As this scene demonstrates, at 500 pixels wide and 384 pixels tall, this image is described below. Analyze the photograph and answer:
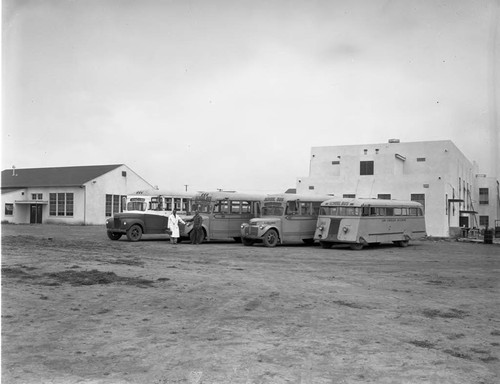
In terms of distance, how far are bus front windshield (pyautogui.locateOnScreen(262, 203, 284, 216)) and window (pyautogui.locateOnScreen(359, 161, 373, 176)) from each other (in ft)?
55.4

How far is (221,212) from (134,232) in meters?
Result: 3.95

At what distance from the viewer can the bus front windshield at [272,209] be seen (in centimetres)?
2134

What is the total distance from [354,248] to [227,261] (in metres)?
7.74

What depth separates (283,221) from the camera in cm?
2134

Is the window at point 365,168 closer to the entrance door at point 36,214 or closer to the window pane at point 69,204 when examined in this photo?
the window pane at point 69,204

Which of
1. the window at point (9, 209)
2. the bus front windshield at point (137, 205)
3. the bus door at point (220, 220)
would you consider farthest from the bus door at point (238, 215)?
the window at point (9, 209)

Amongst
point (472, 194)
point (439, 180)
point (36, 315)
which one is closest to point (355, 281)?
point (36, 315)

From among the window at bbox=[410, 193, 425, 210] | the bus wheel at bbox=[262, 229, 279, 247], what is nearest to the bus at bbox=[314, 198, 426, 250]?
the bus wheel at bbox=[262, 229, 279, 247]

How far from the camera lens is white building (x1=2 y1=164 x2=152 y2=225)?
40125mm

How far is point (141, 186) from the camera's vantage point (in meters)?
45.8

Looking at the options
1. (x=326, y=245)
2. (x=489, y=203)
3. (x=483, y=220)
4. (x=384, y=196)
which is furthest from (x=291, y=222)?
(x=489, y=203)

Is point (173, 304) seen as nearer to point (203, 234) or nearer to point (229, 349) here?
point (229, 349)

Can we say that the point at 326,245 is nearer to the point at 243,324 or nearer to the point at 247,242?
the point at 247,242

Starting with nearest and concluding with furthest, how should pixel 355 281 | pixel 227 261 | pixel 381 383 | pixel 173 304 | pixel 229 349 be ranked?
pixel 381 383, pixel 229 349, pixel 173 304, pixel 355 281, pixel 227 261
